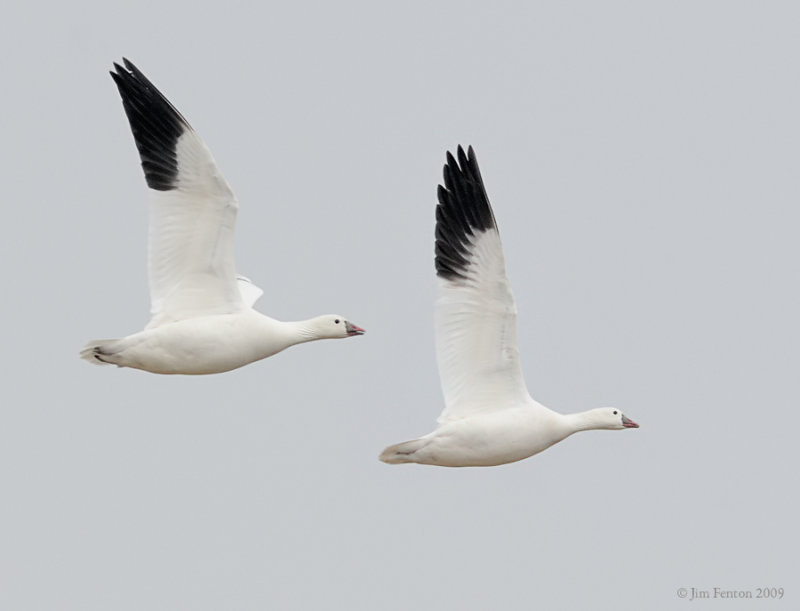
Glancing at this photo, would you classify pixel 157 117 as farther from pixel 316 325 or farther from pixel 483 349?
pixel 483 349

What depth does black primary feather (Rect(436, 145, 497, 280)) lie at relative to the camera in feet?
59.6

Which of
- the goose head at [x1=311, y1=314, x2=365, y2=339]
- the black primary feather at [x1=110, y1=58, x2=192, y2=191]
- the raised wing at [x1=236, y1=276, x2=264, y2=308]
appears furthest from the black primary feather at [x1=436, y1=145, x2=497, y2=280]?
the raised wing at [x1=236, y1=276, x2=264, y2=308]

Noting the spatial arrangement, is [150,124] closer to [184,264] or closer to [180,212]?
[180,212]

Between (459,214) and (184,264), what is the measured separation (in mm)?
2794

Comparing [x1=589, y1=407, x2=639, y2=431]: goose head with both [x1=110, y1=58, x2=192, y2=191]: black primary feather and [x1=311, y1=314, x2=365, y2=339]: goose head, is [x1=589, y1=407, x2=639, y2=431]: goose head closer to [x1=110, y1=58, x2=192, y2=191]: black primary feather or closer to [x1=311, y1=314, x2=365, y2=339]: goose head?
[x1=311, y1=314, x2=365, y2=339]: goose head

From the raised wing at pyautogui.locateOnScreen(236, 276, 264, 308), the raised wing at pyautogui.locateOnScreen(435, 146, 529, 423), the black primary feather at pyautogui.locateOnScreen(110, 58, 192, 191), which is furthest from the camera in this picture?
the raised wing at pyautogui.locateOnScreen(236, 276, 264, 308)

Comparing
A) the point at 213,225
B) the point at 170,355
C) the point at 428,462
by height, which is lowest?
the point at 428,462

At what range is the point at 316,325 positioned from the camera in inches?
765

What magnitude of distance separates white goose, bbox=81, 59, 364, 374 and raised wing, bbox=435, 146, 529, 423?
6.07ft

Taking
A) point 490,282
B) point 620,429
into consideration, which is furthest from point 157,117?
point 620,429

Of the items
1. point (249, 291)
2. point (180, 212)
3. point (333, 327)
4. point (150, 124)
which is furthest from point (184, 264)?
point (249, 291)

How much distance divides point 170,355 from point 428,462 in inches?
107

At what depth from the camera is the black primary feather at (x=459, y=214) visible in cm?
1817

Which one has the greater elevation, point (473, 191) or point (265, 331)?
point (473, 191)
